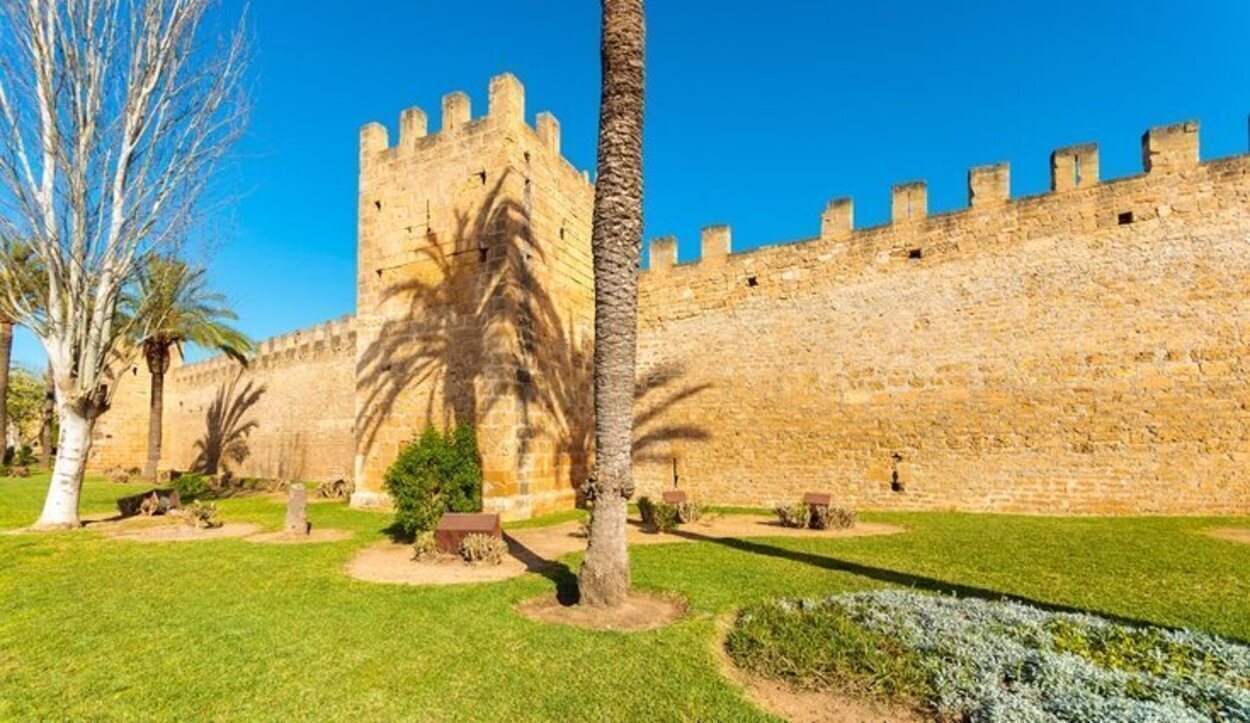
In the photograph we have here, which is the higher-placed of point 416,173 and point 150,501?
point 416,173

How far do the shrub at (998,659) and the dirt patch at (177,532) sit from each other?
914cm

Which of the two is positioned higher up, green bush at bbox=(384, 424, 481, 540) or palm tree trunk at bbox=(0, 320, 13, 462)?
palm tree trunk at bbox=(0, 320, 13, 462)

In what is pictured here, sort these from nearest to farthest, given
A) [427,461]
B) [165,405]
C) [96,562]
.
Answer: [96,562]
[427,461]
[165,405]

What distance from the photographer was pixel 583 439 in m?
14.9

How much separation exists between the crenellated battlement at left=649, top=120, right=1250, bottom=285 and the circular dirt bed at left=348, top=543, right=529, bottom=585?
31.4 feet

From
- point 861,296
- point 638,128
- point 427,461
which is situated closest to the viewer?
point 638,128

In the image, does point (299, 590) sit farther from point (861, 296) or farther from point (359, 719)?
point (861, 296)

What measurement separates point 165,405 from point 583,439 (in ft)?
100

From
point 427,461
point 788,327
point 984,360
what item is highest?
point 788,327

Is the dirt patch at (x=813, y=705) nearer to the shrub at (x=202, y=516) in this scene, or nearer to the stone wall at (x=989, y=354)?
the stone wall at (x=989, y=354)

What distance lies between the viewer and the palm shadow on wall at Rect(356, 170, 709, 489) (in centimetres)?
1215

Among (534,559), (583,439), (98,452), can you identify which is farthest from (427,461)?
(98,452)

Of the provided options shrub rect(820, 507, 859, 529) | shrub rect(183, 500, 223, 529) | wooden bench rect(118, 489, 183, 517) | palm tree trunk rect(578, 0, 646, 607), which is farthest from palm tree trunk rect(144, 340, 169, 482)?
shrub rect(820, 507, 859, 529)

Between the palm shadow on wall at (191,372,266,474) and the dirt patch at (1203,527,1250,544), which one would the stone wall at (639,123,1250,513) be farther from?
the palm shadow on wall at (191,372,266,474)
